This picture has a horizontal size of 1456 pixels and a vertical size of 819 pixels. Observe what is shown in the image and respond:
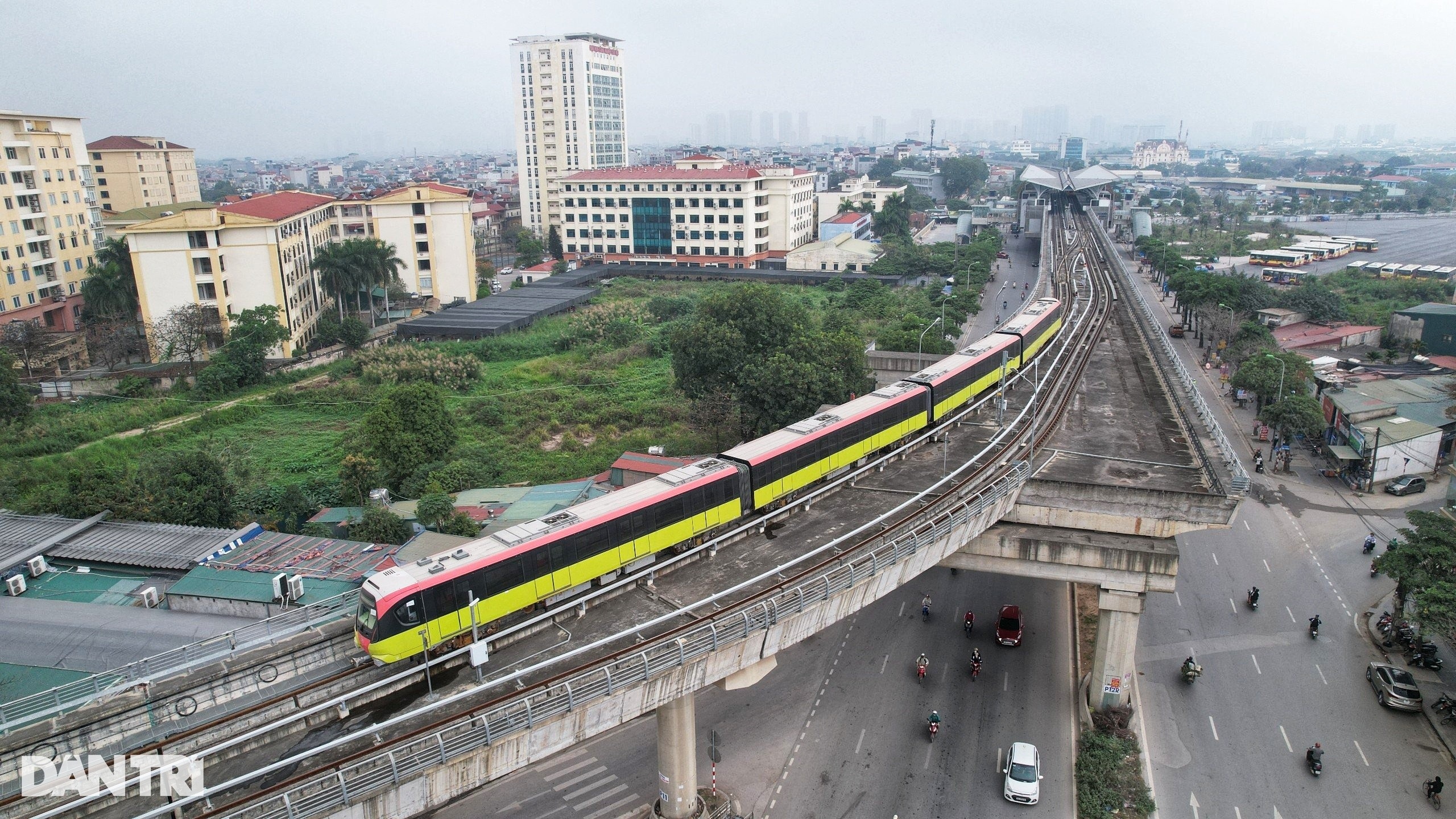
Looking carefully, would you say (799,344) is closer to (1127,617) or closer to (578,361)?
(1127,617)

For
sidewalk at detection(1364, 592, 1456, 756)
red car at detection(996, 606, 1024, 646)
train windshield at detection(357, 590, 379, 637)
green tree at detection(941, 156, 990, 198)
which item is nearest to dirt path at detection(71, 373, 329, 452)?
train windshield at detection(357, 590, 379, 637)

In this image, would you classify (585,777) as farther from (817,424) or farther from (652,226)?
(652,226)

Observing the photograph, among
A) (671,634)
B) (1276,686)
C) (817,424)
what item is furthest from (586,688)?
(1276,686)

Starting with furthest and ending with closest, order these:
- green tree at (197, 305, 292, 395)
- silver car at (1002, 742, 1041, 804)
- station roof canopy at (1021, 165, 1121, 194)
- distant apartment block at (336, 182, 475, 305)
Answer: station roof canopy at (1021, 165, 1121, 194), distant apartment block at (336, 182, 475, 305), green tree at (197, 305, 292, 395), silver car at (1002, 742, 1041, 804)

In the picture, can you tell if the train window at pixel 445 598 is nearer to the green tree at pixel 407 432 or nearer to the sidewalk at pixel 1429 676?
the green tree at pixel 407 432

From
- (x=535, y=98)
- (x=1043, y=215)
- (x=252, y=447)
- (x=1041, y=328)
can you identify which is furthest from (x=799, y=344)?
(x=1043, y=215)

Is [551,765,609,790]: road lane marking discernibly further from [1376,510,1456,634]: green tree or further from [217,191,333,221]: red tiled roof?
[217,191,333,221]: red tiled roof
